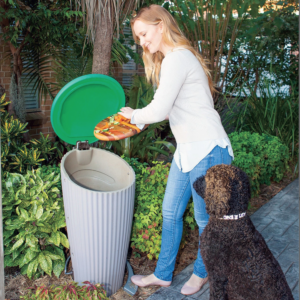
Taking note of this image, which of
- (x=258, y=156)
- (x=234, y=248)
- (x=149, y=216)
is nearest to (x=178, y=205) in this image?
(x=149, y=216)

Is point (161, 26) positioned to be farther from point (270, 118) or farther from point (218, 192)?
point (270, 118)

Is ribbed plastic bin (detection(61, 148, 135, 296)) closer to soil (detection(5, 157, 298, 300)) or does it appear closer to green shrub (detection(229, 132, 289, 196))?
soil (detection(5, 157, 298, 300))

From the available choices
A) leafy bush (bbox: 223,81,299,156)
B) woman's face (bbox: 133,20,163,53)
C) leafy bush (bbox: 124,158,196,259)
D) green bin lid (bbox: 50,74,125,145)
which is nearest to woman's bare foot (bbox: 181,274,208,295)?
leafy bush (bbox: 124,158,196,259)

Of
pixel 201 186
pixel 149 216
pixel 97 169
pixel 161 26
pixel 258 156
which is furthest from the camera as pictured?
pixel 258 156

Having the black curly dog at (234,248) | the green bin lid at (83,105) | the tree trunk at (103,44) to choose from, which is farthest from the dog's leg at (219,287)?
the tree trunk at (103,44)

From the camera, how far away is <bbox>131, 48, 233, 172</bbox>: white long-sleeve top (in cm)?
199

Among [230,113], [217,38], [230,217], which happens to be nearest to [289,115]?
[230,113]

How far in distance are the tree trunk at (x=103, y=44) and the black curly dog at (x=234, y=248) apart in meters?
2.05

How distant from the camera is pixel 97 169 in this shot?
2680mm

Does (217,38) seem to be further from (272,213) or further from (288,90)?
(272,213)

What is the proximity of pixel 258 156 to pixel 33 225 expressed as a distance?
3.09 metres

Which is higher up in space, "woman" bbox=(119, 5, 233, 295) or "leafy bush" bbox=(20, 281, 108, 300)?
"woman" bbox=(119, 5, 233, 295)

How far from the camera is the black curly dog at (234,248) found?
1.75m

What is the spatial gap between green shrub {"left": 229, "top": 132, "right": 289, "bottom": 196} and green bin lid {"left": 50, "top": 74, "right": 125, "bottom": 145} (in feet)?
7.09
